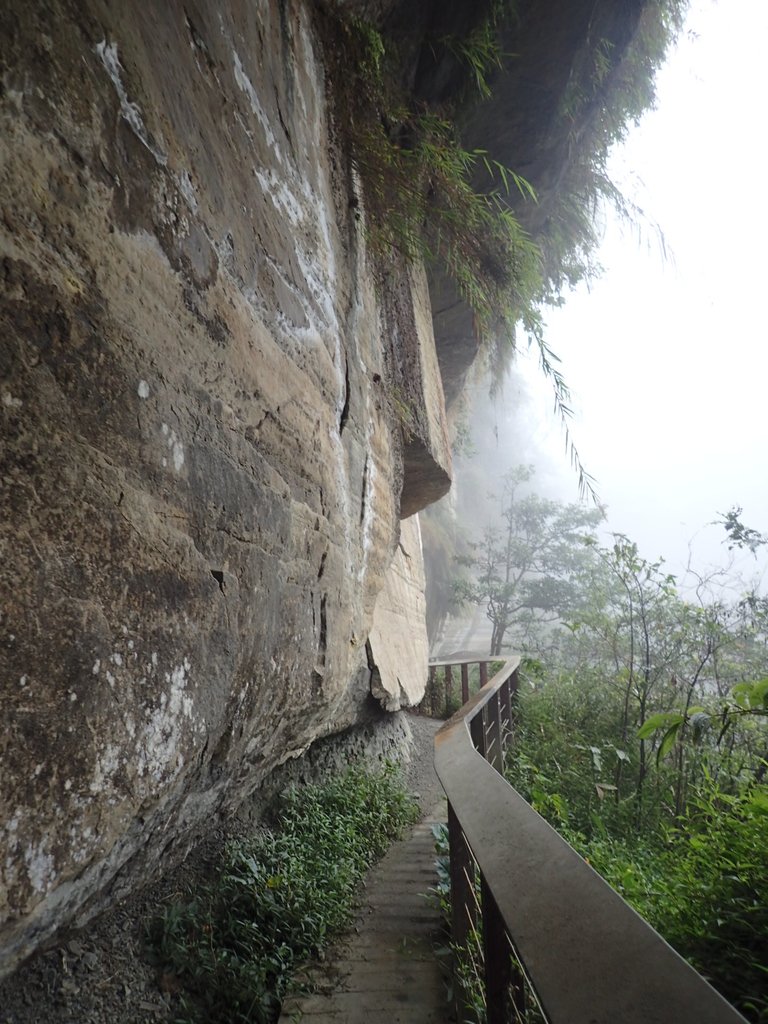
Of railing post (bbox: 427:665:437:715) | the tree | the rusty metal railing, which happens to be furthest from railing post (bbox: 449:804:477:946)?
the tree

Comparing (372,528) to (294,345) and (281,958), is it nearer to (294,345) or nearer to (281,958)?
(294,345)

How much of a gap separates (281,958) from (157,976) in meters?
0.50

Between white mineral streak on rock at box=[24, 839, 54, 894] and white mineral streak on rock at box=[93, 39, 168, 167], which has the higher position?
white mineral streak on rock at box=[93, 39, 168, 167]

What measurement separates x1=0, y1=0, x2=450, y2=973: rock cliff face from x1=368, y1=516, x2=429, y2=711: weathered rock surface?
2.84 metres

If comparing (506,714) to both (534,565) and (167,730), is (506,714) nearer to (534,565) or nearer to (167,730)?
(167,730)

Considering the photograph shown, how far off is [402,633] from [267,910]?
384 cm

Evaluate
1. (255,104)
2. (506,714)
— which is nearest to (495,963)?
(255,104)

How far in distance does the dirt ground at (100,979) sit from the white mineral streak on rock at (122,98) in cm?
222

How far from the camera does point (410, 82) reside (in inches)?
146

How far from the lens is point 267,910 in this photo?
2562 millimetres

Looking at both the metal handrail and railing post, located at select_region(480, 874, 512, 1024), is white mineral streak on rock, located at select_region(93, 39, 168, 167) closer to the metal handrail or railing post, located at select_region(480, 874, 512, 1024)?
the metal handrail

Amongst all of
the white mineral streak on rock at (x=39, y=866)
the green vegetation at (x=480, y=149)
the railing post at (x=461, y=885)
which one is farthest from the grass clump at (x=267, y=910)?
the green vegetation at (x=480, y=149)

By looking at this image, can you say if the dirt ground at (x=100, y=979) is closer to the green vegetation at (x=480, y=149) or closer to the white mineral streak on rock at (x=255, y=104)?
the white mineral streak on rock at (x=255, y=104)

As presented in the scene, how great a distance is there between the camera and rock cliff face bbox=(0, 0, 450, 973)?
3.25ft
